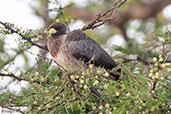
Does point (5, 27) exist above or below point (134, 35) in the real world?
below

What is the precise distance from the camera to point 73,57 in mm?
3199

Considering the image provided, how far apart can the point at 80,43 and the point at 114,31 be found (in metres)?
4.40

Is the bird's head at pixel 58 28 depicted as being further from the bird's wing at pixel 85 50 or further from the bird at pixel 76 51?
the bird's wing at pixel 85 50

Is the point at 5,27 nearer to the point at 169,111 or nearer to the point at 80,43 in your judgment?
the point at 80,43

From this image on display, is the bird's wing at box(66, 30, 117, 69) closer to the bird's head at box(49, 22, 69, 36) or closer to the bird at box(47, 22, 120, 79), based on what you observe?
the bird at box(47, 22, 120, 79)

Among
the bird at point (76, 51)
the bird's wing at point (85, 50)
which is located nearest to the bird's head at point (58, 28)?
the bird at point (76, 51)

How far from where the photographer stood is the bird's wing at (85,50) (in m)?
3.18

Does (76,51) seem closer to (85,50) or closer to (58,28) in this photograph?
(85,50)

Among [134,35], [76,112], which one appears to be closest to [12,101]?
[76,112]

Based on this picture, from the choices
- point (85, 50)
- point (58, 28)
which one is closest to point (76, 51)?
point (85, 50)

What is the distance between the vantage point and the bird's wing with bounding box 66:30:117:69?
3176 mm

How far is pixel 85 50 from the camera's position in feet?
10.6

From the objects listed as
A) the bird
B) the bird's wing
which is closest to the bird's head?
the bird

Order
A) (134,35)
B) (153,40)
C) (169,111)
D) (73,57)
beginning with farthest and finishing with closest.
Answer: (134,35), (153,40), (73,57), (169,111)
